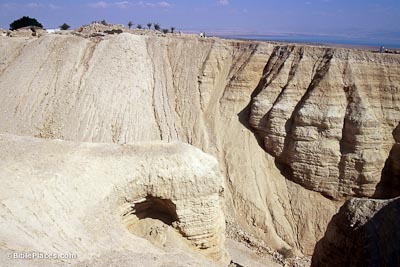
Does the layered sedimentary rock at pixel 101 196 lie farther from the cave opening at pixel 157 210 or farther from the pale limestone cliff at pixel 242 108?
the pale limestone cliff at pixel 242 108

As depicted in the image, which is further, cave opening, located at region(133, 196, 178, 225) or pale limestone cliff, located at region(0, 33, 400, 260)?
pale limestone cliff, located at region(0, 33, 400, 260)

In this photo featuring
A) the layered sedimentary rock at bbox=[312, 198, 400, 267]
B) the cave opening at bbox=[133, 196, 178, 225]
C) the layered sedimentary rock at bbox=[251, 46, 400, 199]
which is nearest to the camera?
the layered sedimentary rock at bbox=[312, 198, 400, 267]

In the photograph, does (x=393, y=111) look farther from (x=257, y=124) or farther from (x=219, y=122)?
(x=219, y=122)

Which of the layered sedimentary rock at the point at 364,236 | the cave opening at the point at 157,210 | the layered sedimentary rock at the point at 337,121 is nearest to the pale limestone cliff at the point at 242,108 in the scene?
the layered sedimentary rock at the point at 337,121

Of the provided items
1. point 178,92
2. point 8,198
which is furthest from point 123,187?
point 178,92

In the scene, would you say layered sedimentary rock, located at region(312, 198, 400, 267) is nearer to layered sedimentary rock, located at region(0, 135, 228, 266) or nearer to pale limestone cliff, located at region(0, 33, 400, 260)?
layered sedimentary rock, located at region(0, 135, 228, 266)

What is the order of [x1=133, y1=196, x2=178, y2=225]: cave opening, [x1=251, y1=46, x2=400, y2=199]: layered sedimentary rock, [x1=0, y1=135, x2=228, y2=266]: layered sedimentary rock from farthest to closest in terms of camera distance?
1. [x1=251, y1=46, x2=400, y2=199]: layered sedimentary rock
2. [x1=133, y1=196, x2=178, y2=225]: cave opening
3. [x1=0, y1=135, x2=228, y2=266]: layered sedimentary rock

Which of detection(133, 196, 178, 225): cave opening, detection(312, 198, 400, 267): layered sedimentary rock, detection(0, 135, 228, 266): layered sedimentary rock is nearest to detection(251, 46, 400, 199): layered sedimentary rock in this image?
detection(0, 135, 228, 266): layered sedimentary rock

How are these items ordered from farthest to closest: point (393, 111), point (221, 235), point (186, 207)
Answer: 1. point (393, 111)
2. point (221, 235)
3. point (186, 207)
